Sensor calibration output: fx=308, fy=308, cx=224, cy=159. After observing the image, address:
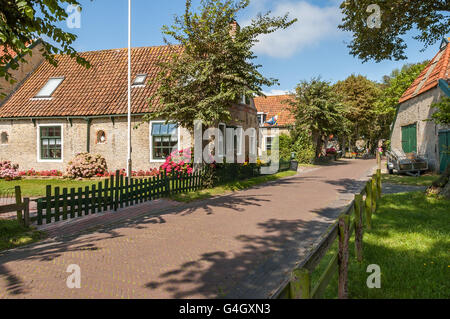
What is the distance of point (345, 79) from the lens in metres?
46.9

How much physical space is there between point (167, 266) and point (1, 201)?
841cm

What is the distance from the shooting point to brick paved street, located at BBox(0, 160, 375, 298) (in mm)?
4027

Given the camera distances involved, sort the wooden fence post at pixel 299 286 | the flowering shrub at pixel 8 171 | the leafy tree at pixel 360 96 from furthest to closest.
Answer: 1. the leafy tree at pixel 360 96
2. the flowering shrub at pixel 8 171
3. the wooden fence post at pixel 299 286

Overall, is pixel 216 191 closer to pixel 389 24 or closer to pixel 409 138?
pixel 389 24

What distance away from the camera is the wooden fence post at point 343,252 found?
11.0ft

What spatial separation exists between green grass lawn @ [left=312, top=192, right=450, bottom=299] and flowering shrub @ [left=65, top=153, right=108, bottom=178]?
543 inches

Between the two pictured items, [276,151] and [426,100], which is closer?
[426,100]

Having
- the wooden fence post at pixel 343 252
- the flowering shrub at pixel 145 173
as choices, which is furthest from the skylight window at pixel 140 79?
the wooden fence post at pixel 343 252

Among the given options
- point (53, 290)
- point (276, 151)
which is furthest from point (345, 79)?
point (53, 290)

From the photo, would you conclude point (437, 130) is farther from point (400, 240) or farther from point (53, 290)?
point (53, 290)

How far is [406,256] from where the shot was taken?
4906 mm

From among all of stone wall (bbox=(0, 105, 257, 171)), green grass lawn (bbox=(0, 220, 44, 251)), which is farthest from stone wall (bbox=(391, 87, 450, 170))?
green grass lawn (bbox=(0, 220, 44, 251))

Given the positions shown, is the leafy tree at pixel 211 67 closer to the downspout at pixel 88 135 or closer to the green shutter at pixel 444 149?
the downspout at pixel 88 135

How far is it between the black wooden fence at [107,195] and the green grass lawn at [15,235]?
0.43 m
